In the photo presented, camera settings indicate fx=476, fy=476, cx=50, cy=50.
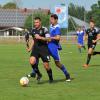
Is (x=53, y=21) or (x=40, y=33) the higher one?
(x=53, y=21)

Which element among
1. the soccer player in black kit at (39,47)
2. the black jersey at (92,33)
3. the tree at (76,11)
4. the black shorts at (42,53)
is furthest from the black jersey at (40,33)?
the tree at (76,11)

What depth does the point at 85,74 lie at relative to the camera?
1742 cm

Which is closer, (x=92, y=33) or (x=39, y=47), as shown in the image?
(x=39, y=47)

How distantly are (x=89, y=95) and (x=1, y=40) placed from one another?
6010 cm

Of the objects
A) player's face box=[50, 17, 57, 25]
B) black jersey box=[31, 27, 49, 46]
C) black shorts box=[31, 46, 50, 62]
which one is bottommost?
black shorts box=[31, 46, 50, 62]

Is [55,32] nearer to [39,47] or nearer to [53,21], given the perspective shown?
[53,21]

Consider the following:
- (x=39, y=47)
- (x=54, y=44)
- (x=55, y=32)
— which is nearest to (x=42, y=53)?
(x=39, y=47)

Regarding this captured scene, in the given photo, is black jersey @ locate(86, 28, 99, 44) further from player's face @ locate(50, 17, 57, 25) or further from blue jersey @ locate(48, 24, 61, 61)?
Answer: player's face @ locate(50, 17, 57, 25)

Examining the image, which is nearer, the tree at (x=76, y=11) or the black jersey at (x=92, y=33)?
the black jersey at (x=92, y=33)

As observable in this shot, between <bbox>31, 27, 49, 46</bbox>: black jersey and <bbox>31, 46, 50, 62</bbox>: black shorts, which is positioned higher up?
<bbox>31, 27, 49, 46</bbox>: black jersey

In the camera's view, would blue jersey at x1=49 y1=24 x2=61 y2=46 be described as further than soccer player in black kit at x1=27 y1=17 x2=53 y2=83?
Yes

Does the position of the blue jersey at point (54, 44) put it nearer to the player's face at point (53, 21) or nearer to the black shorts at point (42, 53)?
the player's face at point (53, 21)

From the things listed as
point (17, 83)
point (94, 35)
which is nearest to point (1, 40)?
point (94, 35)

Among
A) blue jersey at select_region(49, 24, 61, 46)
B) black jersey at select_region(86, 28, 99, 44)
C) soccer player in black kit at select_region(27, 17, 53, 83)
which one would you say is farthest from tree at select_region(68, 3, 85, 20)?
soccer player in black kit at select_region(27, 17, 53, 83)
